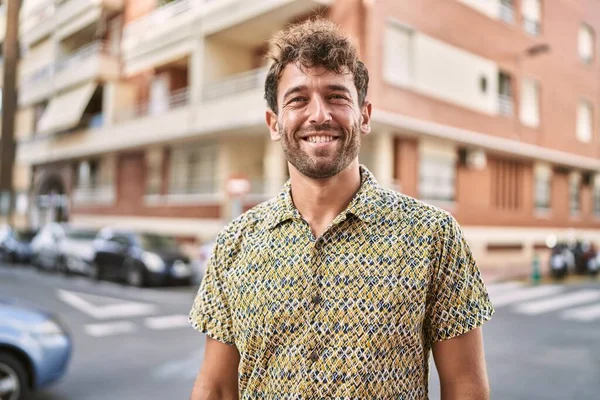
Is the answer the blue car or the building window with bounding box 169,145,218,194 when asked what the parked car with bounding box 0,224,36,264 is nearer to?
the building window with bounding box 169,145,218,194

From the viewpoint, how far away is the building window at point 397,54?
13.5 meters

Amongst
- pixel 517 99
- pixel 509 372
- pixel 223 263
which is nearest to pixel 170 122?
pixel 517 99

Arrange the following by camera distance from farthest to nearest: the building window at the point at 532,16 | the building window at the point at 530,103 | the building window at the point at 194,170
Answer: the building window at the point at 530,103, the building window at the point at 194,170, the building window at the point at 532,16

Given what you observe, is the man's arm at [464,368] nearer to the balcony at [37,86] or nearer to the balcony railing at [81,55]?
the balcony railing at [81,55]

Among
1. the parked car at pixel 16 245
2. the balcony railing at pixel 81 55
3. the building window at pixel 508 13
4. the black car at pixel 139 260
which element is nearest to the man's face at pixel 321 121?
the black car at pixel 139 260

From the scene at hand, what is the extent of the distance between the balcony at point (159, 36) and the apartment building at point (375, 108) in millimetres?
64

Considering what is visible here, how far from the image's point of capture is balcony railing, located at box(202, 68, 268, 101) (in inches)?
631

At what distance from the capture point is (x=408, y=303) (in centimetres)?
144

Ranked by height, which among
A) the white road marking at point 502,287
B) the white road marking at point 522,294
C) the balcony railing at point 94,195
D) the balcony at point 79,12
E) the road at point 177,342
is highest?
the balcony at point 79,12

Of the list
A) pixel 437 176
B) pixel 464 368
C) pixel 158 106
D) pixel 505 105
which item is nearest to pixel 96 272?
pixel 158 106

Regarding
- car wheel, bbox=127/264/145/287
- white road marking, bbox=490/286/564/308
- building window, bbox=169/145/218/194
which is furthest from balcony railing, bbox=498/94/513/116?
car wheel, bbox=127/264/145/287

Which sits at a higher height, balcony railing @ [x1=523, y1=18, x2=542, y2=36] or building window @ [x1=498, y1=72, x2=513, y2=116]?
balcony railing @ [x1=523, y1=18, x2=542, y2=36]

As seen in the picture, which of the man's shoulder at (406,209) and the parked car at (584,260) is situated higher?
the man's shoulder at (406,209)

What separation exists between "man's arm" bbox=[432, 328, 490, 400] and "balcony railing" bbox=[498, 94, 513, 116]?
55.6 feet
